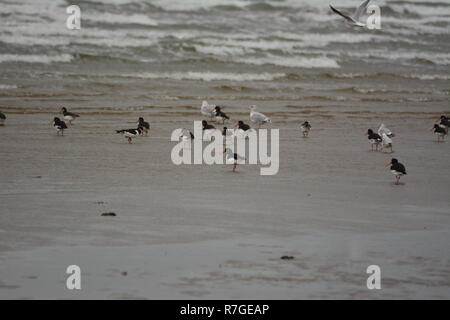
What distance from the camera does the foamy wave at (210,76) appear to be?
1030 inches

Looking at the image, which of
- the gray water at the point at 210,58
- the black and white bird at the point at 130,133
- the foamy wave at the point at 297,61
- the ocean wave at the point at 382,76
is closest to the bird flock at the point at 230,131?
the black and white bird at the point at 130,133

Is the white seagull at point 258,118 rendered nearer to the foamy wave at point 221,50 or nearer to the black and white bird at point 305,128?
the black and white bird at point 305,128

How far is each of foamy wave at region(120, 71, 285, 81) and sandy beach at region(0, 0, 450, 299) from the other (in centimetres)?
7

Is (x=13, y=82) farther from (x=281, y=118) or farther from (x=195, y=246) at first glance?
(x=195, y=246)

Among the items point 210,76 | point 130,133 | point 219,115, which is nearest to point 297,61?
point 210,76

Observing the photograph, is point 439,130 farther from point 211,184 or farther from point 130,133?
point 211,184

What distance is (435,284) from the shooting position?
7203 mm

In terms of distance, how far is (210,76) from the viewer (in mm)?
27000

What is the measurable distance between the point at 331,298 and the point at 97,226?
311 centimetres

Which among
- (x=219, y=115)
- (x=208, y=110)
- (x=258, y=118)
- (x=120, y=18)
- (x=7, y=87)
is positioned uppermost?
(x=120, y=18)

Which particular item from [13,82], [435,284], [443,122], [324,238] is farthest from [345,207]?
[13,82]

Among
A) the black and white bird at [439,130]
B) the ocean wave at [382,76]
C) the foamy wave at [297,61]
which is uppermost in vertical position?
the foamy wave at [297,61]

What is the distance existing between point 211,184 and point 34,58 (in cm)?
1778

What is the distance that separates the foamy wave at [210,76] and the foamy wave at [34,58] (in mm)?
3337
